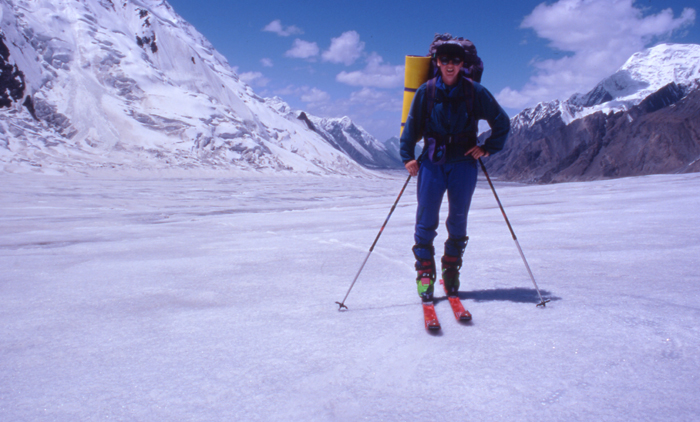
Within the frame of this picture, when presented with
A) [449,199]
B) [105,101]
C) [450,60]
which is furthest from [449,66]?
[105,101]

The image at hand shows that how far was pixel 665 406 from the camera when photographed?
1.61 m

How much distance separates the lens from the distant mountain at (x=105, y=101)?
51.5 meters

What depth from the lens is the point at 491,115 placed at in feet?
9.77

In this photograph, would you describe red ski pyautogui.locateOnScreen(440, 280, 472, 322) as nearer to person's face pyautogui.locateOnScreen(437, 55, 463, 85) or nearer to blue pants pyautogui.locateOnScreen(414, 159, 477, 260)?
blue pants pyautogui.locateOnScreen(414, 159, 477, 260)

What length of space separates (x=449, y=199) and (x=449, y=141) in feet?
1.41

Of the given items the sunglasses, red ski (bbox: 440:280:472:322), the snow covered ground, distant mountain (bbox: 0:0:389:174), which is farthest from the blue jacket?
distant mountain (bbox: 0:0:389:174)

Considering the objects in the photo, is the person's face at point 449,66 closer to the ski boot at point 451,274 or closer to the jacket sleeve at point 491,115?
the jacket sleeve at point 491,115

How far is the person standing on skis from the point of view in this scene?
2928mm

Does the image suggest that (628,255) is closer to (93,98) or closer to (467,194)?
(467,194)

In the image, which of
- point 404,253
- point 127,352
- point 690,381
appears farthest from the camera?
point 404,253

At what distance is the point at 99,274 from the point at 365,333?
2969 mm

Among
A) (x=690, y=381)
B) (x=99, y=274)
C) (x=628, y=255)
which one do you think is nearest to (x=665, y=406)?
(x=690, y=381)

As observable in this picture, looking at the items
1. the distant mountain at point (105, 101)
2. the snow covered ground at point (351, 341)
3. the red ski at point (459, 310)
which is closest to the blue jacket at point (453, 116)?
the red ski at point (459, 310)

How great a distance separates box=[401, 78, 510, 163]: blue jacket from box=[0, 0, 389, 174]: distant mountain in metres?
49.5
